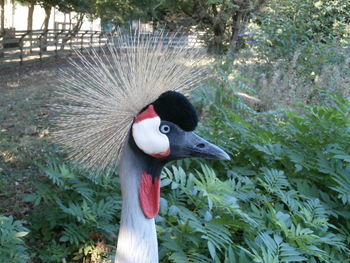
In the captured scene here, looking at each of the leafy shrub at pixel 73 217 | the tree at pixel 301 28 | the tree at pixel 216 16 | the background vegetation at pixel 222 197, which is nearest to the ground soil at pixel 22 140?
the background vegetation at pixel 222 197

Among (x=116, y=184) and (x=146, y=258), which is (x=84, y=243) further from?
(x=146, y=258)

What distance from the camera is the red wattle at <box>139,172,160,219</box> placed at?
60.0 inches

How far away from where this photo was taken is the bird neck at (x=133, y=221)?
4.93 ft

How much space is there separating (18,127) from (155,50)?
3590 mm

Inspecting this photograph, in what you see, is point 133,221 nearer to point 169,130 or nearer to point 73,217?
point 169,130

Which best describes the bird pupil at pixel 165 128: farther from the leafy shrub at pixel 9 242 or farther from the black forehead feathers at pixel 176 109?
the leafy shrub at pixel 9 242

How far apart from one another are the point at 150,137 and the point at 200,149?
0.68ft

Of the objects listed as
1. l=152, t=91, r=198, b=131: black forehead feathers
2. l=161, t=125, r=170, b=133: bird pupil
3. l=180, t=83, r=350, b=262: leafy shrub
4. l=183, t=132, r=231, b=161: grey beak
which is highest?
l=152, t=91, r=198, b=131: black forehead feathers

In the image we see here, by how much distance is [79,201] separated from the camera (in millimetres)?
2711

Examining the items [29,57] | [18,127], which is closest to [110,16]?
[29,57]

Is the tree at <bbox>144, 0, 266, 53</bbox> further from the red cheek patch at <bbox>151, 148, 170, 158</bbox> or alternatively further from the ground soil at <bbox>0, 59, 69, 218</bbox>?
the red cheek patch at <bbox>151, 148, 170, 158</bbox>

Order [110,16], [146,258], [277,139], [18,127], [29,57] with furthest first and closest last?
1. [110,16]
2. [29,57]
3. [18,127]
4. [277,139]
5. [146,258]

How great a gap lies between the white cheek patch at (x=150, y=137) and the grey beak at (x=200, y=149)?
84 mm

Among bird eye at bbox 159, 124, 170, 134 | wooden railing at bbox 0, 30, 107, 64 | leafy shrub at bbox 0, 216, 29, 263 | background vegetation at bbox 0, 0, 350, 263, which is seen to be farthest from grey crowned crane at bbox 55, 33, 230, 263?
wooden railing at bbox 0, 30, 107, 64
